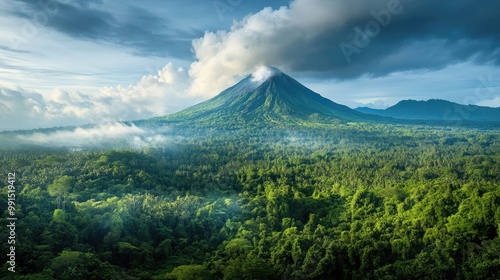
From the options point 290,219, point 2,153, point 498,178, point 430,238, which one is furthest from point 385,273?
point 2,153

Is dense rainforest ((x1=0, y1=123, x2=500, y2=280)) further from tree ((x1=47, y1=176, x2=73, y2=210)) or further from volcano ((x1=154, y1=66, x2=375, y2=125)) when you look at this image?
volcano ((x1=154, y1=66, x2=375, y2=125))

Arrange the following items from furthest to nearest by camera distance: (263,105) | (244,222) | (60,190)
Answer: (263,105), (244,222), (60,190)

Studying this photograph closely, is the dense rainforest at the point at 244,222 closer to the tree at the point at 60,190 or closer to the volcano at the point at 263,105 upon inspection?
the tree at the point at 60,190

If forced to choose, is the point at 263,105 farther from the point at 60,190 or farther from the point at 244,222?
the point at 60,190

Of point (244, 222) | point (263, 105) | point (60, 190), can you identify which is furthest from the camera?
point (263, 105)

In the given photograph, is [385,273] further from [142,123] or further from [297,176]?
[142,123]

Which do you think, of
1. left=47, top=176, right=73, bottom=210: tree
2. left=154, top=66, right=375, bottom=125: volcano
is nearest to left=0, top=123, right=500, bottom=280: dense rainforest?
left=47, top=176, right=73, bottom=210: tree

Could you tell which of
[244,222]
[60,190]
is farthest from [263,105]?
[60,190]
